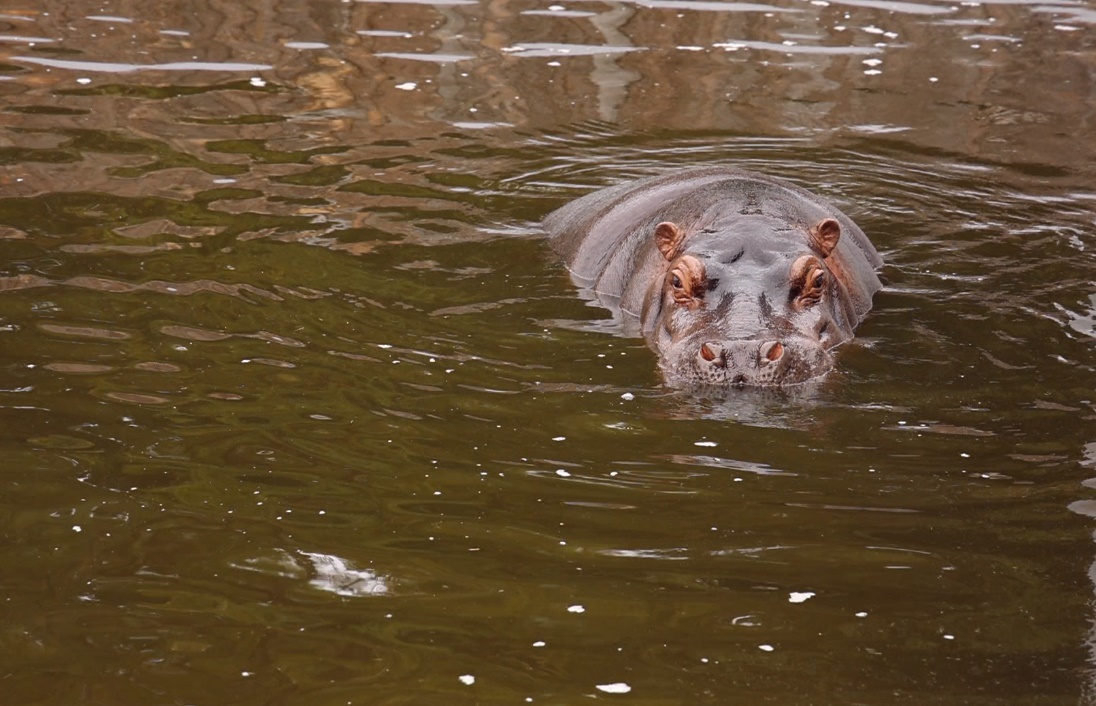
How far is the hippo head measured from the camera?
673 cm

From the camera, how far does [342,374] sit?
6734mm

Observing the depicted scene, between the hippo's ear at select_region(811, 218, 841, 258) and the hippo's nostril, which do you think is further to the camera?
the hippo's ear at select_region(811, 218, 841, 258)

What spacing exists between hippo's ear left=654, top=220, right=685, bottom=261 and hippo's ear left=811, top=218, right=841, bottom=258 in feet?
2.21

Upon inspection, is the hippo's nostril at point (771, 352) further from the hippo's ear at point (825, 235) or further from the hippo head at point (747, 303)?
the hippo's ear at point (825, 235)

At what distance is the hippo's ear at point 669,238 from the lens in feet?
25.9

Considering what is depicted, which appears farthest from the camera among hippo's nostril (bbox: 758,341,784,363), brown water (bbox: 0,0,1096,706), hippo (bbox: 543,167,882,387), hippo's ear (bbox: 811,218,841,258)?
hippo's ear (bbox: 811,218,841,258)

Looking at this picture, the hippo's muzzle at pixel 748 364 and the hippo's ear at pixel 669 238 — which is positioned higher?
the hippo's ear at pixel 669 238

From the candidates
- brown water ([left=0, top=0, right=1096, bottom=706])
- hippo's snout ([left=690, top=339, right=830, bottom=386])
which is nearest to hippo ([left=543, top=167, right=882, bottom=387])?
hippo's snout ([left=690, top=339, right=830, bottom=386])

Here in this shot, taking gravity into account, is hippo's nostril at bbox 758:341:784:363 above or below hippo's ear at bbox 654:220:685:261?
below

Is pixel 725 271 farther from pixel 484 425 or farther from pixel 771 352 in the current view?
pixel 484 425

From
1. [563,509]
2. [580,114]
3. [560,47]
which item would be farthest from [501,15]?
[563,509]

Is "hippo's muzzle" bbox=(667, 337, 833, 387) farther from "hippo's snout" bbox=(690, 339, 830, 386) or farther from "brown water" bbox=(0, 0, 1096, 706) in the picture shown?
"brown water" bbox=(0, 0, 1096, 706)

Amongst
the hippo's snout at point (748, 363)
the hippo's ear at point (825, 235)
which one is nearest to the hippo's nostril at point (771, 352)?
the hippo's snout at point (748, 363)

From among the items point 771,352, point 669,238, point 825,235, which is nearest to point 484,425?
point 771,352
